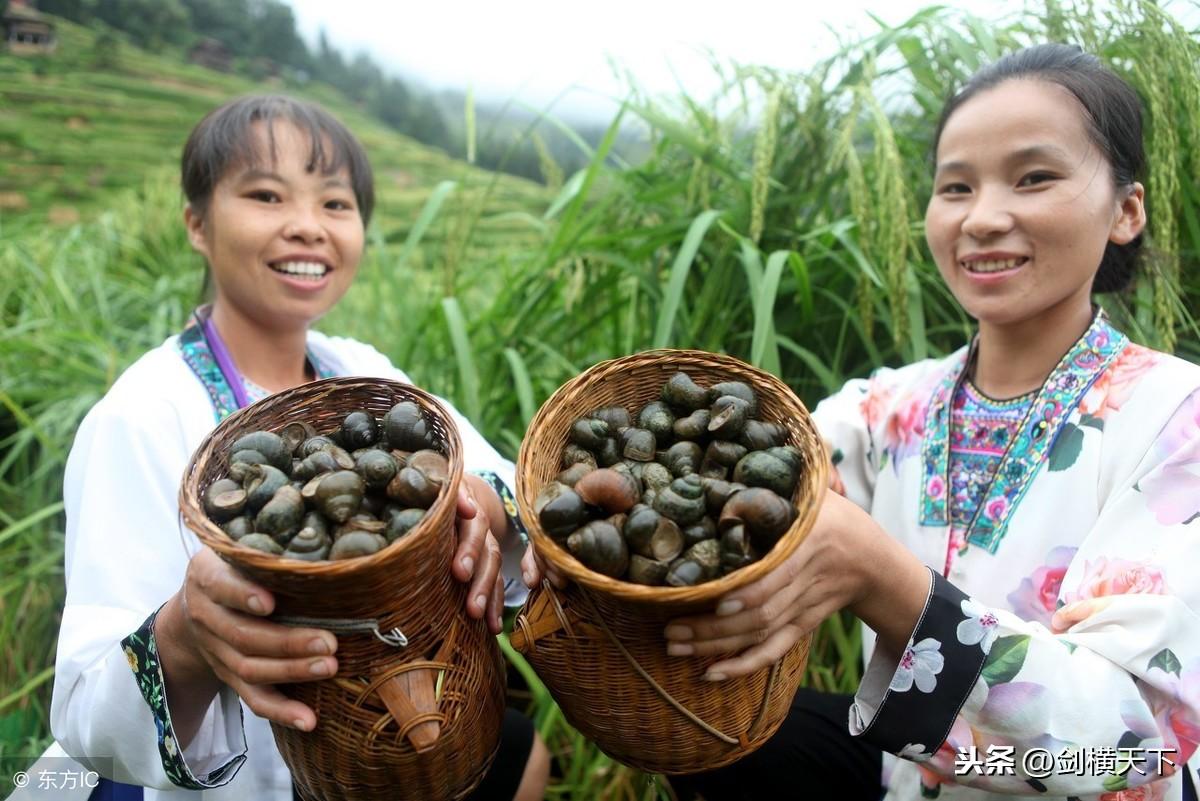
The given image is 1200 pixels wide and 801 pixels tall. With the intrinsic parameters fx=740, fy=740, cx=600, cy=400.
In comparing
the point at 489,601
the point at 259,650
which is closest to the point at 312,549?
the point at 259,650

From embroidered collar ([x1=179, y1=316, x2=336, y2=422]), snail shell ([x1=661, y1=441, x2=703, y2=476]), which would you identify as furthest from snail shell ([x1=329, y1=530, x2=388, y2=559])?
embroidered collar ([x1=179, y1=316, x2=336, y2=422])

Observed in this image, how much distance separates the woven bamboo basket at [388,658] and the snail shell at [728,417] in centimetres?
41

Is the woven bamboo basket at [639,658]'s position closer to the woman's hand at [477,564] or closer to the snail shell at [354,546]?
the woman's hand at [477,564]

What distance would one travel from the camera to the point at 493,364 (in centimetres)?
248

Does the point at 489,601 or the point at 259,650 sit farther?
the point at 489,601

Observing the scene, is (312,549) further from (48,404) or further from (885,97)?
(48,404)

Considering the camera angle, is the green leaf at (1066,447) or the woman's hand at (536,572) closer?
the woman's hand at (536,572)

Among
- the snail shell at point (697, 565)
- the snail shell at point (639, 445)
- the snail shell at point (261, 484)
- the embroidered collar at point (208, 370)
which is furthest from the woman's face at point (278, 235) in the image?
the snail shell at point (697, 565)

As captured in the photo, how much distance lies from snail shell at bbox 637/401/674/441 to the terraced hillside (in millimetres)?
3250

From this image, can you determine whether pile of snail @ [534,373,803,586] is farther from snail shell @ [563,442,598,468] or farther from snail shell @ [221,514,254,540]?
snail shell @ [221,514,254,540]

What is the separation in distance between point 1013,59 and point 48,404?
3.37 m

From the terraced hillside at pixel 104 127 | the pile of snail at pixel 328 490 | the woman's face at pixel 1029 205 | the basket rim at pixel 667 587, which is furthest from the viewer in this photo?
the terraced hillside at pixel 104 127

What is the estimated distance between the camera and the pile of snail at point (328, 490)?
1038 mm

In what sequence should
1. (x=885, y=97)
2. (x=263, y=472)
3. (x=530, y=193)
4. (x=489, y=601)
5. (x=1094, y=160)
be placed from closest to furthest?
(x=263, y=472) → (x=489, y=601) → (x=1094, y=160) → (x=885, y=97) → (x=530, y=193)
